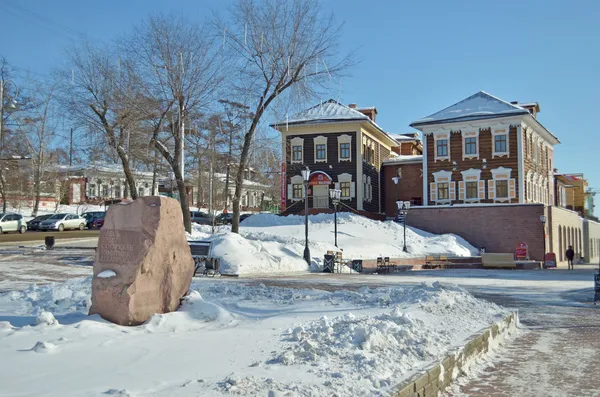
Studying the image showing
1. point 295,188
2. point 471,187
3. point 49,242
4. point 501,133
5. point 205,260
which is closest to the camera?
point 205,260

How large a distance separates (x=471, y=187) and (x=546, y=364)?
3776 centimetres

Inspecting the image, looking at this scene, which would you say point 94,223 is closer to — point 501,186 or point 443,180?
point 443,180

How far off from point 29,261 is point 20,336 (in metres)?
17.7

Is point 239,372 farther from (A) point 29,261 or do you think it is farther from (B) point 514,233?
(B) point 514,233

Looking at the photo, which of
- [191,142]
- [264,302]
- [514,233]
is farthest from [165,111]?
[514,233]

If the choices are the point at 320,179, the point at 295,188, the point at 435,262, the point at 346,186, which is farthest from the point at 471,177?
the point at 295,188

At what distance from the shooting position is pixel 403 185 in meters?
53.4

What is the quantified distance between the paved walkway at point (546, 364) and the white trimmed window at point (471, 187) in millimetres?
32798

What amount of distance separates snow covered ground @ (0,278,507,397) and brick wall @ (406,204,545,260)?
3282 cm

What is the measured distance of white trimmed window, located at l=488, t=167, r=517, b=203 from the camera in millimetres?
42812

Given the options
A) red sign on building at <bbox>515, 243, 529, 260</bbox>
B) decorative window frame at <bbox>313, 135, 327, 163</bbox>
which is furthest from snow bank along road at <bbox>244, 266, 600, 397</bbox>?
decorative window frame at <bbox>313, 135, 327, 163</bbox>

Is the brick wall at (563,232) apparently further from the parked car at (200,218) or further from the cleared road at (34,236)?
the cleared road at (34,236)

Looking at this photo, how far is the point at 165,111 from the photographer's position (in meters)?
→ 26.2

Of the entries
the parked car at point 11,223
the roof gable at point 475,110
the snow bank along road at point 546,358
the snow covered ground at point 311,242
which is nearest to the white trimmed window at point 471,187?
the roof gable at point 475,110
